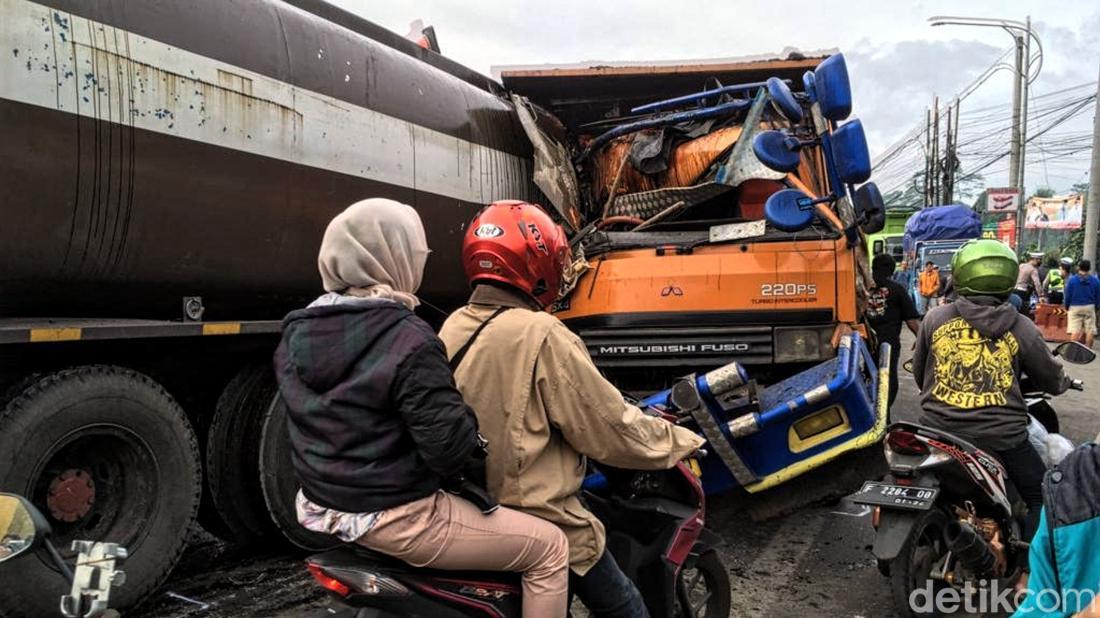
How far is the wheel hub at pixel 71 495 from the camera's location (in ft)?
11.1

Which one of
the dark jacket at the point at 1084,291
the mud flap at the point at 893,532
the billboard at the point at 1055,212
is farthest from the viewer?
the billboard at the point at 1055,212

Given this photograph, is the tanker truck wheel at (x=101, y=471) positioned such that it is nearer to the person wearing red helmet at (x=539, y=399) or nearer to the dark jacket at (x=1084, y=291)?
the person wearing red helmet at (x=539, y=399)

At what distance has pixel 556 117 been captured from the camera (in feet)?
21.1

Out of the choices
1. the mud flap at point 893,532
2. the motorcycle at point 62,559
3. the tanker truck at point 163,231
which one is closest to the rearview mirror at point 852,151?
the mud flap at point 893,532

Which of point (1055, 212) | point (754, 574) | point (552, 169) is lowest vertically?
point (754, 574)

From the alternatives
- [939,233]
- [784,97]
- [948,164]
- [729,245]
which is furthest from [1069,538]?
[948,164]

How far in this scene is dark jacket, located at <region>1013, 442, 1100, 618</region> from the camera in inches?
56.9

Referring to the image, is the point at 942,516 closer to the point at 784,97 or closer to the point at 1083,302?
the point at 784,97

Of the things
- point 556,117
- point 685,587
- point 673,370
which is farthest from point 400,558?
point 556,117

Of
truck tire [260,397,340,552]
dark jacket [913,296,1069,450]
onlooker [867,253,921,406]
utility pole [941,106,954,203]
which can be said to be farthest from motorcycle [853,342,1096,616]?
utility pole [941,106,954,203]

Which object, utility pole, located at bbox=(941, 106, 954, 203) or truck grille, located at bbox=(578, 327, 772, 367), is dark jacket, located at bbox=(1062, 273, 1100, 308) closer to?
truck grille, located at bbox=(578, 327, 772, 367)

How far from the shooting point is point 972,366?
141 inches

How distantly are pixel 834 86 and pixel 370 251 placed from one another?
11.2 ft

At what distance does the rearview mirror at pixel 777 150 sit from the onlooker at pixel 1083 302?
1175cm
